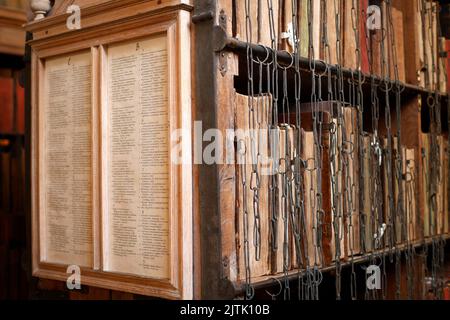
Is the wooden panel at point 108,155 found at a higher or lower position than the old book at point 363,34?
lower

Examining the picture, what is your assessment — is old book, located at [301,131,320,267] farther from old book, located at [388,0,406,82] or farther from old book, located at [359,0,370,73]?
old book, located at [388,0,406,82]

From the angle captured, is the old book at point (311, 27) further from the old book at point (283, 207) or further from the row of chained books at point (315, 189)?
the old book at point (283, 207)

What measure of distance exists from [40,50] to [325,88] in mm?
1046

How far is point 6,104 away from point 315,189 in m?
2.34

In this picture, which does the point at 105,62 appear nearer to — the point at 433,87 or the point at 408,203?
the point at 408,203

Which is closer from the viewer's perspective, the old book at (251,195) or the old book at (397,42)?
the old book at (251,195)

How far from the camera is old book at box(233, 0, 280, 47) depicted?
1.72 m

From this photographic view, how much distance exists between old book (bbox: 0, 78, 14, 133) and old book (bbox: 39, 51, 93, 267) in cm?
168

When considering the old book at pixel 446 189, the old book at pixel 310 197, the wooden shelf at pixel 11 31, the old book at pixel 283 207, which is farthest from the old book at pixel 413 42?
the wooden shelf at pixel 11 31

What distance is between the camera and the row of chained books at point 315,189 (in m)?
1.70

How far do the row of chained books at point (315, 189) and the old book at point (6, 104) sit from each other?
2100mm

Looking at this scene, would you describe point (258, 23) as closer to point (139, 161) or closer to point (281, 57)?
point (281, 57)

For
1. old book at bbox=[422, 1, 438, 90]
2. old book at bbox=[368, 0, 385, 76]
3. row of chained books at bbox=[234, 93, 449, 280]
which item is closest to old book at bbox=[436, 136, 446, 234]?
row of chained books at bbox=[234, 93, 449, 280]

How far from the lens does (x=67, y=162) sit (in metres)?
1.96
